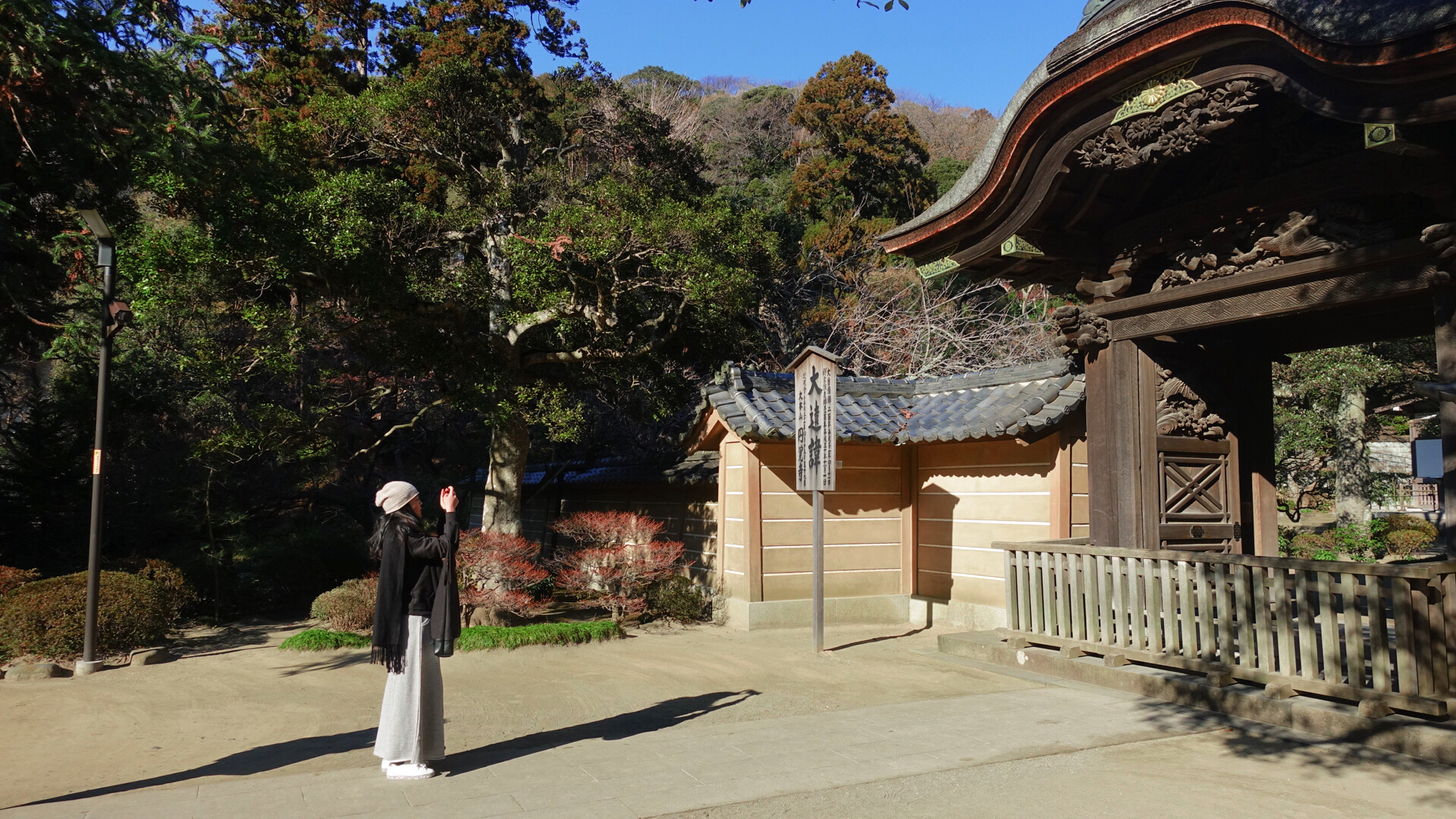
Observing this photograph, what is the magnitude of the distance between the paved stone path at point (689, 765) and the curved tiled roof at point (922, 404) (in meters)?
3.66

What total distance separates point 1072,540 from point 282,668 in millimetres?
8161

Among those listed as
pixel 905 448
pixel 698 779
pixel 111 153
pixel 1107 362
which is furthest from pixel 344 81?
pixel 698 779

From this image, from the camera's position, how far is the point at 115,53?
9.12 m

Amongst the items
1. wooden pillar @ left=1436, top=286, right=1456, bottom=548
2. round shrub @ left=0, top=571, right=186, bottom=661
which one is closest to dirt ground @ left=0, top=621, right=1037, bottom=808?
round shrub @ left=0, top=571, right=186, bottom=661

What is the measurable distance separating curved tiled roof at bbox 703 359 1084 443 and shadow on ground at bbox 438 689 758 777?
3.81 m

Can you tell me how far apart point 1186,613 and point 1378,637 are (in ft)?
4.64

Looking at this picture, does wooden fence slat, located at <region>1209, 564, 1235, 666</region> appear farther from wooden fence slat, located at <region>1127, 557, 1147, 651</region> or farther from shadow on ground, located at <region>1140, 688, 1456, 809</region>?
wooden fence slat, located at <region>1127, 557, 1147, 651</region>

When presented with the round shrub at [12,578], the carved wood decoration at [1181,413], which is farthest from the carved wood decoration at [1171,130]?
the round shrub at [12,578]

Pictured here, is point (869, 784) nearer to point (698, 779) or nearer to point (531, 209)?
point (698, 779)

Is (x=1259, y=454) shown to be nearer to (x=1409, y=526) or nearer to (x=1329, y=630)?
(x=1329, y=630)

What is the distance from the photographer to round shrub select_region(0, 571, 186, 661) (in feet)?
29.9

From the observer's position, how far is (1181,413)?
7.97 m

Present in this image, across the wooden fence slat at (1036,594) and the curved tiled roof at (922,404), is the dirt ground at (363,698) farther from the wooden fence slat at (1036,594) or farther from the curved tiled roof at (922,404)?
the curved tiled roof at (922,404)

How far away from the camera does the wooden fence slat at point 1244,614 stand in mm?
6316
